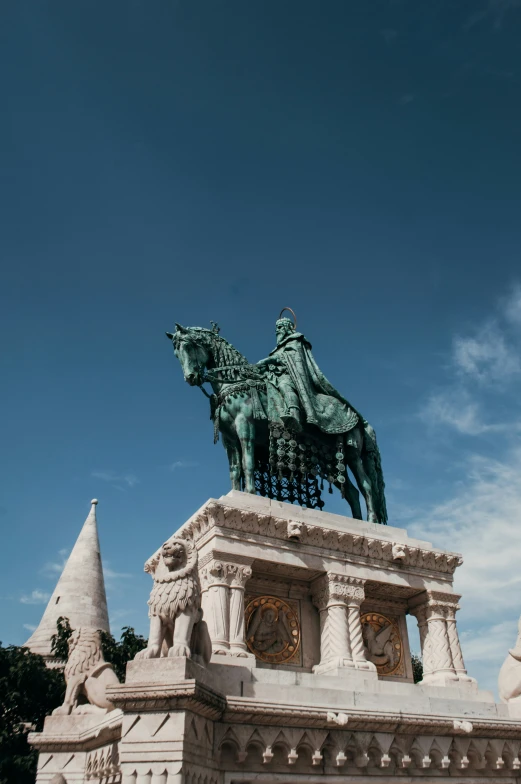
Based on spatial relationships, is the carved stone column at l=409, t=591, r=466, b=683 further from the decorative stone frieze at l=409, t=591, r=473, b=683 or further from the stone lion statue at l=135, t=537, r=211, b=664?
the stone lion statue at l=135, t=537, r=211, b=664

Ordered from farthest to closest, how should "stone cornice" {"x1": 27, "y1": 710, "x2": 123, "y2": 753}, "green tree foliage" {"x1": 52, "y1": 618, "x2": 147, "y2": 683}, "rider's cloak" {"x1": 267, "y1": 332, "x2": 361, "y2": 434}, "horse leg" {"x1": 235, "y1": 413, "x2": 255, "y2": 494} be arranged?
"green tree foliage" {"x1": 52, "y1": 618, "x2": 147, "y2": 683} → "rider's cloak" {"x1": 267, "y1": 332, "x2": 361, "y2": 434} → "horse leg" {"x1": 235, "y1": 413, "x2": 255, "y2": 494} → "stone cornice" {"x1": 27, "y1": 710, "x2": 123, "y2": 753}

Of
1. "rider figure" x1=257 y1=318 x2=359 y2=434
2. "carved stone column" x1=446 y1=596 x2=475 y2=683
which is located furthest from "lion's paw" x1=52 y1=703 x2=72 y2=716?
"carved stone column" x1=446 y1=596 x2=475 y2=683

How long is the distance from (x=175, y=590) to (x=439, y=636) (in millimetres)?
7145

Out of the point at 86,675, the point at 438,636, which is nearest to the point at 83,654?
the point at 86,675

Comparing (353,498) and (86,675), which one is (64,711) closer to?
(86,675)

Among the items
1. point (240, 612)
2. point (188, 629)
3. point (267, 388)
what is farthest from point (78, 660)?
point (267, 388)

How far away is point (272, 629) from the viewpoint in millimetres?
12789

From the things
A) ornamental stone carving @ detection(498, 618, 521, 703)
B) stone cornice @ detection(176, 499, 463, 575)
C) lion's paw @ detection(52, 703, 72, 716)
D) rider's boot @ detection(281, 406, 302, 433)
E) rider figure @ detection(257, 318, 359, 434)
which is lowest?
lion's paw @ detection(52, 703, 72, 716)

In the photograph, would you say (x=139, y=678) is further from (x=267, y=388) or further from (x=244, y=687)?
(x=267, y=388)

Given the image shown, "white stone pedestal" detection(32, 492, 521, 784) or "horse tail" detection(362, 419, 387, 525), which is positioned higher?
"horse tail" detection(362, 419, 387, 525)

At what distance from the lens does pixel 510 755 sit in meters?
11.5

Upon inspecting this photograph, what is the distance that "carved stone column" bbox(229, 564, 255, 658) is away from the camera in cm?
1162

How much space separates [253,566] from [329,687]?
8.42 feet

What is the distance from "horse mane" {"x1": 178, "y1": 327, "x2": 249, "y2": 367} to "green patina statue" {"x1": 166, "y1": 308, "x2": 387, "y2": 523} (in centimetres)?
2
